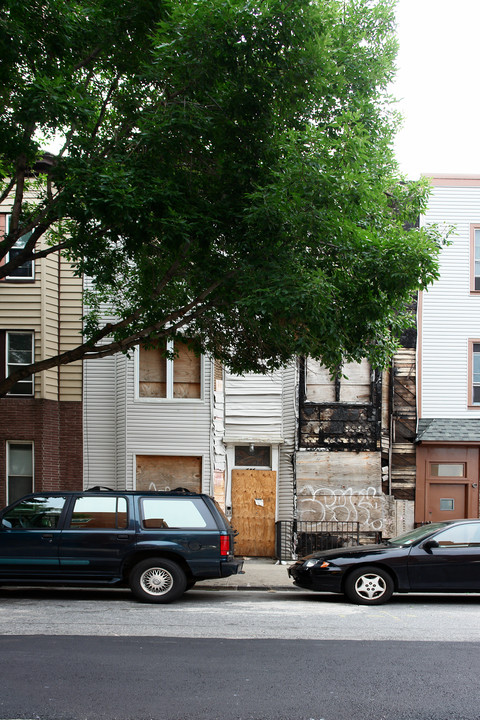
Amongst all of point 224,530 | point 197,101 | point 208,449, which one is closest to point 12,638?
point 224,530

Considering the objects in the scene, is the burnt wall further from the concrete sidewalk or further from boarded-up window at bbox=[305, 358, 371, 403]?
the concrete sidewalk

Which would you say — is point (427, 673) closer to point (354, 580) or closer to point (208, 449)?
point (354, 580)

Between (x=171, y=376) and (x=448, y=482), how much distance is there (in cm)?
734


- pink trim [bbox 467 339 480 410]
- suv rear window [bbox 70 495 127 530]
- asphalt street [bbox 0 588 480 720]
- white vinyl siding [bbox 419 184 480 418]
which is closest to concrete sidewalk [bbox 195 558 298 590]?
asphalt street [bbox 0 588 480 720]

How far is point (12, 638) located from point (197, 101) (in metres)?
7.42

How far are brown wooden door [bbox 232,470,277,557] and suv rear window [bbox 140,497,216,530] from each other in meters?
7.00

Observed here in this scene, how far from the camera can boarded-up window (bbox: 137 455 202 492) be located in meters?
18.1

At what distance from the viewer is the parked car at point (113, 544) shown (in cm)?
1083

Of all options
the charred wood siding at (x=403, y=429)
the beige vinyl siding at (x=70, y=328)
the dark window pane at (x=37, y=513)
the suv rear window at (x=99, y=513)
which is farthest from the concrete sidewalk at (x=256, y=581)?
the beige vinyl siding at (x=70, y=328)

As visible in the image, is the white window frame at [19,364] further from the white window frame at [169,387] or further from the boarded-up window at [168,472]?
the boarded-up window at [168,472]

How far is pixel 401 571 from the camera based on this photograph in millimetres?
11047

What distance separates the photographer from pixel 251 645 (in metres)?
7.68

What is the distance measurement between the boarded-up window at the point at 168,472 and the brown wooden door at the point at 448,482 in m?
5.52

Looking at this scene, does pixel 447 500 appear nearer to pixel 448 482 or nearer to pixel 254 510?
pixel 448 482
